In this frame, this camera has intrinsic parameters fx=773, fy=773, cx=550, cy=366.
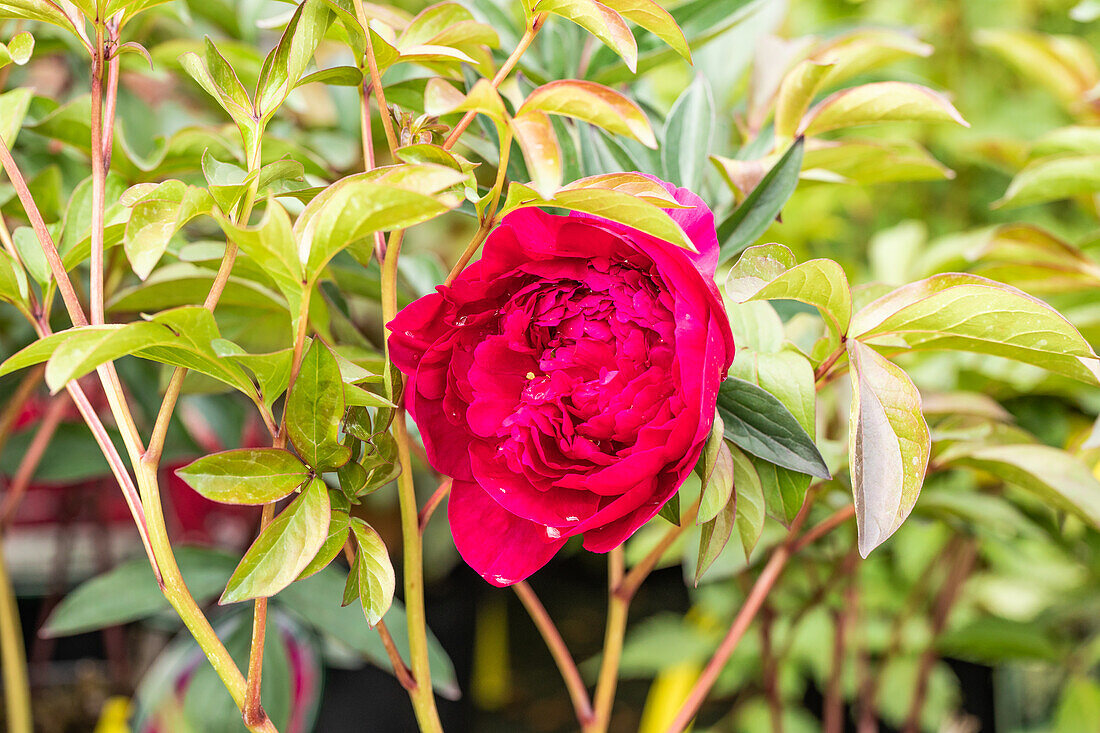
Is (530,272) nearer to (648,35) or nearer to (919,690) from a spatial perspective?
(648,35)

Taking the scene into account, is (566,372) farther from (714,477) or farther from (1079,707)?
(1079,707)

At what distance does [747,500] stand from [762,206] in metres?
0.10

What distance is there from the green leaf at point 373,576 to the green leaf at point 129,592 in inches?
8.3

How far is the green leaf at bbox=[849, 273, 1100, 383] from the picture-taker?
0.19 m

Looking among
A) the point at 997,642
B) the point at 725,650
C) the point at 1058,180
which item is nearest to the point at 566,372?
the point at 725,650

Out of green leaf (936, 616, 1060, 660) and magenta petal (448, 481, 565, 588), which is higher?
magenta petal (448, 481, 565, 588)

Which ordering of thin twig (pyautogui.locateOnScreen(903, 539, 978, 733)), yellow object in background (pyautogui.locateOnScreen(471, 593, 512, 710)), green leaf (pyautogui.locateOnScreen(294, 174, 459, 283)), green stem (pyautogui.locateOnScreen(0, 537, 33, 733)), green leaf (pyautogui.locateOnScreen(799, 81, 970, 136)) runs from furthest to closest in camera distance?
yellow object in background (pyautogui.locateOnScreen(471, 593, 512, 710))
thin twig (pyautogui.locateOnScreen(903, 539, 978, 733))
green stem (pyautogui.locateOnScreen(0, 537, 33, 733))
green leaf (pyautogui.locateOnScreen(799, 81, 970, 136))
green leaf (pyautogui.locateOnScreen(294, 174, 459, 283))

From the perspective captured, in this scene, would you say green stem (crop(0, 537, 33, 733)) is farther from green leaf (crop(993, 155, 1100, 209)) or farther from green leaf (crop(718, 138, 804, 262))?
green leaf (crop(993, 155, 1100, 209))

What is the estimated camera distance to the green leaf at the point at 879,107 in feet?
0.83

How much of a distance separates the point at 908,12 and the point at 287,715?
888 mm

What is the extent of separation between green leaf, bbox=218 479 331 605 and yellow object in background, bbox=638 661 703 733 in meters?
0.41

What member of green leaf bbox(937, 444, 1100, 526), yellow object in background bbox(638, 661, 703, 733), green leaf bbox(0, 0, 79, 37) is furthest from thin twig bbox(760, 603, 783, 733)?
green leaf bbox(0, 0, 79, 37)

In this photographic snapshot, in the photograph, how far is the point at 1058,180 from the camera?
1.04 ft

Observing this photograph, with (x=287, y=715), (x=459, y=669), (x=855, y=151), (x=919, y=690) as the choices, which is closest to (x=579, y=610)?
(x=459, y=669)
